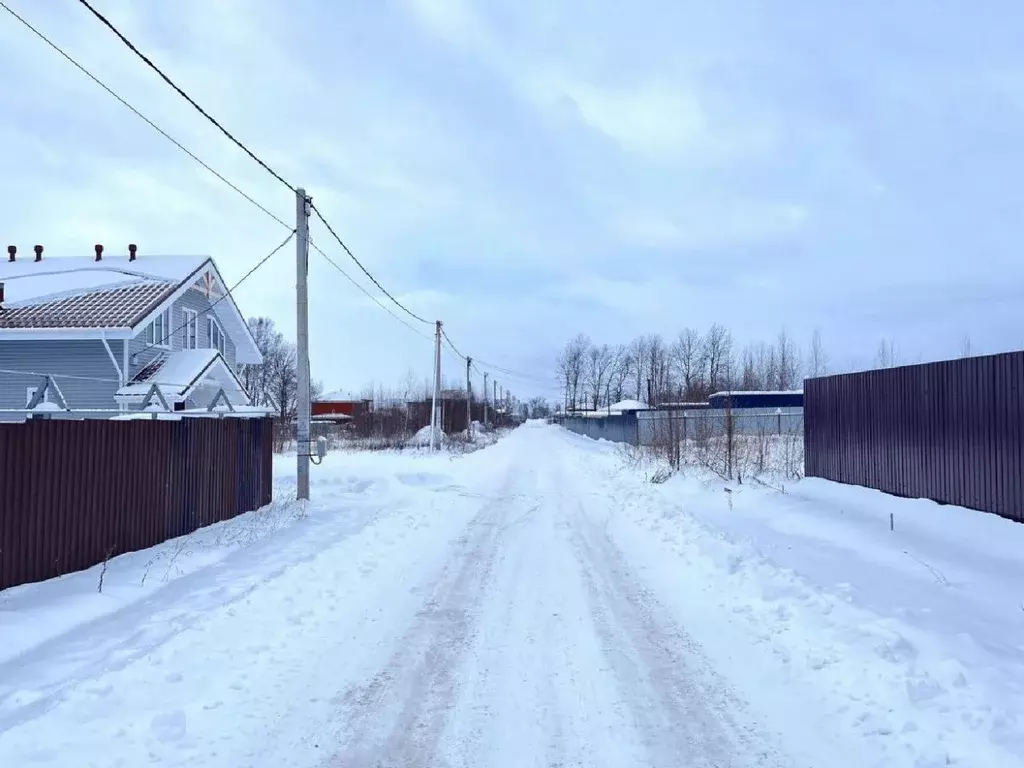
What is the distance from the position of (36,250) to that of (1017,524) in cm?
3178

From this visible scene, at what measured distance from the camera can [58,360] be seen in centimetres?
2178

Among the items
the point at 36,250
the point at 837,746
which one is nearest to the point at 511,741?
the point at 837,746

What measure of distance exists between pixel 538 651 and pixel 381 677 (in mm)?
1303

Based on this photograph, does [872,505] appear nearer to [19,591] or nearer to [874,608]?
[874,608]

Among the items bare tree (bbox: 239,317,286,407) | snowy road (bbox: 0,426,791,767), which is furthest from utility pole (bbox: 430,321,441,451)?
bare tree (bbox: 239,317,286,407)

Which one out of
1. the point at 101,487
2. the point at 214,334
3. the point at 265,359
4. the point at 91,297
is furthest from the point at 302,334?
the point at 265,359

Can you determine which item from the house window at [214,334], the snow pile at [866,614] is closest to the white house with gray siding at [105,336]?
the house window at [214,334]

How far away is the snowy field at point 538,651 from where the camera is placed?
4.15 m

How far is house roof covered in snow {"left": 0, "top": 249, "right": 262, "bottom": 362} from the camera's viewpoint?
20.8 meters

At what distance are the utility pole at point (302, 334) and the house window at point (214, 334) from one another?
555 inches

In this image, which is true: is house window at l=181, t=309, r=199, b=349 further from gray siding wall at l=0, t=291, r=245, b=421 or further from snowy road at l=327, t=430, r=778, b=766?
snowy road at l=327, t=430, r=778, b=766

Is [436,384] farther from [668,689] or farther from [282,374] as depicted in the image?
[282,374]

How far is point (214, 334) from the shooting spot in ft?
89.0

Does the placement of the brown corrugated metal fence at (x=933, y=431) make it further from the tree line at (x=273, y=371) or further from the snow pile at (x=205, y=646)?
the tree line at (x=273, y=371)
